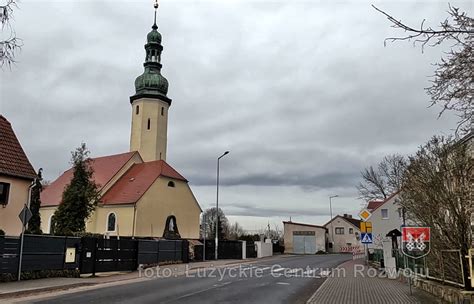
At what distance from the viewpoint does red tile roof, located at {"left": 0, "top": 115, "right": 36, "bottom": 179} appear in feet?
84.3

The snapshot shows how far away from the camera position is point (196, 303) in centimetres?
1251

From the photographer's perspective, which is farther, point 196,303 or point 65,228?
point 65,228

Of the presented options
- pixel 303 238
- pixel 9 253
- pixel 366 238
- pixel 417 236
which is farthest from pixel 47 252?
pixel 303 238

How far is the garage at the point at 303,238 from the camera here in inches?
2859

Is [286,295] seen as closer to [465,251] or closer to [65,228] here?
[465,251]

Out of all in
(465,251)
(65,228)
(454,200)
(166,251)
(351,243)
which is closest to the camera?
(465,251)

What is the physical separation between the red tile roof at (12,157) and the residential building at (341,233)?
2540 inches

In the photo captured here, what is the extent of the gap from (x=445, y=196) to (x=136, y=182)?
36.8m

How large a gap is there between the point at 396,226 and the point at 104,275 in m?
40.5

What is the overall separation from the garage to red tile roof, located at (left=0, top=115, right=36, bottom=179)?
5201cm

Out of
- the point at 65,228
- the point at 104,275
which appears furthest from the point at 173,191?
the point at 104,275

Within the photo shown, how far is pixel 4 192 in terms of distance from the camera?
1016 inches

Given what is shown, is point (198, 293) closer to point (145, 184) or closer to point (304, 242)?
point (145, 184)

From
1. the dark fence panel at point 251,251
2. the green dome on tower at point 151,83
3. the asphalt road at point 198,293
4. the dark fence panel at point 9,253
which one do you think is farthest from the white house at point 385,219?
the dark fence panel at point 9,253
